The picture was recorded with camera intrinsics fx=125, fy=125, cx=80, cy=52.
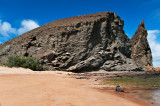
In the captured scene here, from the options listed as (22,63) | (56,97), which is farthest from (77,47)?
(56,97)

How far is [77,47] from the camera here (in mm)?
21891

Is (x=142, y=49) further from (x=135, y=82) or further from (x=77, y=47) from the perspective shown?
(x=135, y=82)

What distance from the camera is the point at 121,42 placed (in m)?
26.6

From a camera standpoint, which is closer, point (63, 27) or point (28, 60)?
point (28, 60)

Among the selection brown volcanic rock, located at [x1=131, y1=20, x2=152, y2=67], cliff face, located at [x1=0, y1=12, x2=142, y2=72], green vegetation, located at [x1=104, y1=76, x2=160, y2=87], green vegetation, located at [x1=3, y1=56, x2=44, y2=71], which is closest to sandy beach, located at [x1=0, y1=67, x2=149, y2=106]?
green vegetation, located at [x1=104, y1=76, x2=160, y2=87]

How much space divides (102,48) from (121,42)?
6156 mm

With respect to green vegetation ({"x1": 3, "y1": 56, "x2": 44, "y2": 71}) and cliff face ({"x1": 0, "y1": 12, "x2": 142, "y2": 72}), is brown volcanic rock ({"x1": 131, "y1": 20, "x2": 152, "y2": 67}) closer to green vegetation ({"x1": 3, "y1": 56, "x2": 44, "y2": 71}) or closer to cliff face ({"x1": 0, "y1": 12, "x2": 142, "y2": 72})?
cliff face ({"x1": 0, "y1": 12, "x2": 142, "y2": 72})

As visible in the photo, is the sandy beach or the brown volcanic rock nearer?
the sandy beach

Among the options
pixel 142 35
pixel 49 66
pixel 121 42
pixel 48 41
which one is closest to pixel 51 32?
pixel 48 41

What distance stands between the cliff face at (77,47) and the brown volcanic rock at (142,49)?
1882 cm

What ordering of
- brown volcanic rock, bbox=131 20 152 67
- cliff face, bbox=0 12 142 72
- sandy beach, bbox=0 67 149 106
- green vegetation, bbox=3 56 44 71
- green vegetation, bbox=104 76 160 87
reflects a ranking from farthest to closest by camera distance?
brown volcanic rock, bbox=131 20 152 67
cliff face, bbox=0 12 142 72
green vegetation, bbox=3 56 44 71
green vegetation, bbox=104 76 160 87
sandy beach, bbox=0 67 149 106

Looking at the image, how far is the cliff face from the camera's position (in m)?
21.2

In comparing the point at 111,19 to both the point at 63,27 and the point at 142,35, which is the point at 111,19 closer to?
the point at 63,27

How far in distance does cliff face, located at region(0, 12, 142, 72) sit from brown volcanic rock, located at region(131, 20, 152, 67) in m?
18.8
